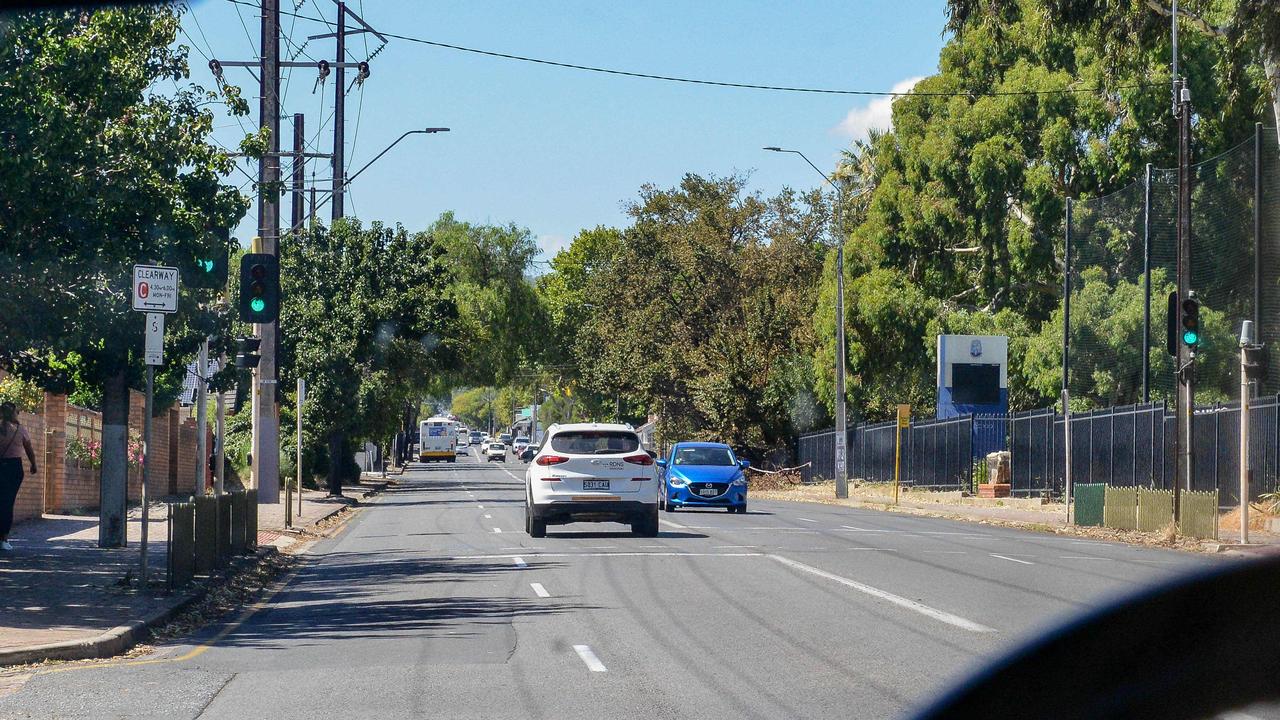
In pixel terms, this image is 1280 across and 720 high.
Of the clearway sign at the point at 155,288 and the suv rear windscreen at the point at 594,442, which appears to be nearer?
the clearway sign at the point at 155,288

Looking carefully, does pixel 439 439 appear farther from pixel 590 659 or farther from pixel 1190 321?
pixel 590 659

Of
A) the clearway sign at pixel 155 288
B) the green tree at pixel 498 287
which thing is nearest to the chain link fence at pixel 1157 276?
the clearway sign at pixel 155 288

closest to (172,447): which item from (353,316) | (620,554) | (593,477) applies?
(353,316)

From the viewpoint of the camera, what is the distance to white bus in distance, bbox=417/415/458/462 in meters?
115

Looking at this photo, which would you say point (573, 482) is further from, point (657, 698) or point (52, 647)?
point (657, 698)

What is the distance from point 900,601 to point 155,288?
793 centimetres

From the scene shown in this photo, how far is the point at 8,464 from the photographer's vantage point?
1970 cm

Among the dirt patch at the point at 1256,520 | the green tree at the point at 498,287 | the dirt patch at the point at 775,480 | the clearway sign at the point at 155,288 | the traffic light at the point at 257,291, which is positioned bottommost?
the dirt patch at the point at 775,480

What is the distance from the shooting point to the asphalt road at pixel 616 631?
9.30 meters

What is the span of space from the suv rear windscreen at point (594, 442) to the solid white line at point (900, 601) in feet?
16.8

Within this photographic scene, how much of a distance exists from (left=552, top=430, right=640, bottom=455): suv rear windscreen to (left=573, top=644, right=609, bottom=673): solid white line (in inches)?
474

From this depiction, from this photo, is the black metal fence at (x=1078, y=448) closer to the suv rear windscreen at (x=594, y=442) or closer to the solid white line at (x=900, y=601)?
the suv rear windscreen at (x=594, y=442)

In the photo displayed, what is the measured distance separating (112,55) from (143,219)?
1.96m

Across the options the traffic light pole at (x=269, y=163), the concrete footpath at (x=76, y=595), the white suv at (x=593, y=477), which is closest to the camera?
the concrete footpath at (x=76, y=595)
